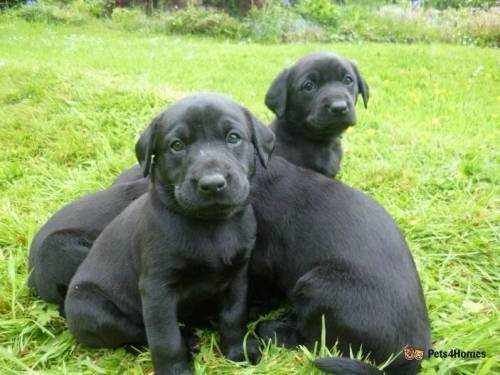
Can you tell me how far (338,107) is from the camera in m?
4.10

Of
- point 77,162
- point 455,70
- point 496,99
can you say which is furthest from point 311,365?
point 455,70

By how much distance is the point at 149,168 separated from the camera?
2.84m

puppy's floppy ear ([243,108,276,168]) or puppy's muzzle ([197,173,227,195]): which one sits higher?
puppy's floppy ear ([243,108,276,168])

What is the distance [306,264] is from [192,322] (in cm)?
86

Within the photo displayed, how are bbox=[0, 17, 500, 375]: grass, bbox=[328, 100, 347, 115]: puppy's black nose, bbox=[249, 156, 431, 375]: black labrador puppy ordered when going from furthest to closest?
bbox=[328, 100, 347, 115]: puppy's black nose
bbox=[0, 17, 500, 375]: grass
bbox=[249, 156, 431, 375]: black labrador puppy

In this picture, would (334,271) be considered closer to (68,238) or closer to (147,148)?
(147,148)

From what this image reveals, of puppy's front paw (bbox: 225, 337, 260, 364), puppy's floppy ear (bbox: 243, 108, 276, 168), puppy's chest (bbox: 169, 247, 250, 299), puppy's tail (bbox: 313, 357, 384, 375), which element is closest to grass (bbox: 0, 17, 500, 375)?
puppy's front paw (bbox: 225, 337, 260, 364)

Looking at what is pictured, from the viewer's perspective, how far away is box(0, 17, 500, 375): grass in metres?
3.11

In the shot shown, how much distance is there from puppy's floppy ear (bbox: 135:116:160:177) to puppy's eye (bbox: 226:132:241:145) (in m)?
0.41

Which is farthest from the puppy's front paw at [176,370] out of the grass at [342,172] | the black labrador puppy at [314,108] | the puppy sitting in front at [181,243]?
the black labrador puppy at [314,108]

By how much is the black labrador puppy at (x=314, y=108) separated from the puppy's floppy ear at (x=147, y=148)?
163 cm

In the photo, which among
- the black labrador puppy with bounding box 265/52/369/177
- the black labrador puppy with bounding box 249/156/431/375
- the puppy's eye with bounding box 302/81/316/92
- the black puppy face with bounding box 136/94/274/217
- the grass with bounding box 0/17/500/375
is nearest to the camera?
the black puppy face with bounding box 136/94/274/217

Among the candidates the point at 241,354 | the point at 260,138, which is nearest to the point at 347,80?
the point at 260,138

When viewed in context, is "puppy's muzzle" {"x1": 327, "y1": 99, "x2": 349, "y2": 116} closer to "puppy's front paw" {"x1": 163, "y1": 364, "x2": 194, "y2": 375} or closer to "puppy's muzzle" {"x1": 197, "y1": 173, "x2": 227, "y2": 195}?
"puppy's muzzle" {"x1": 197, "y1": 173, "x2": 227, "y2": 195}
